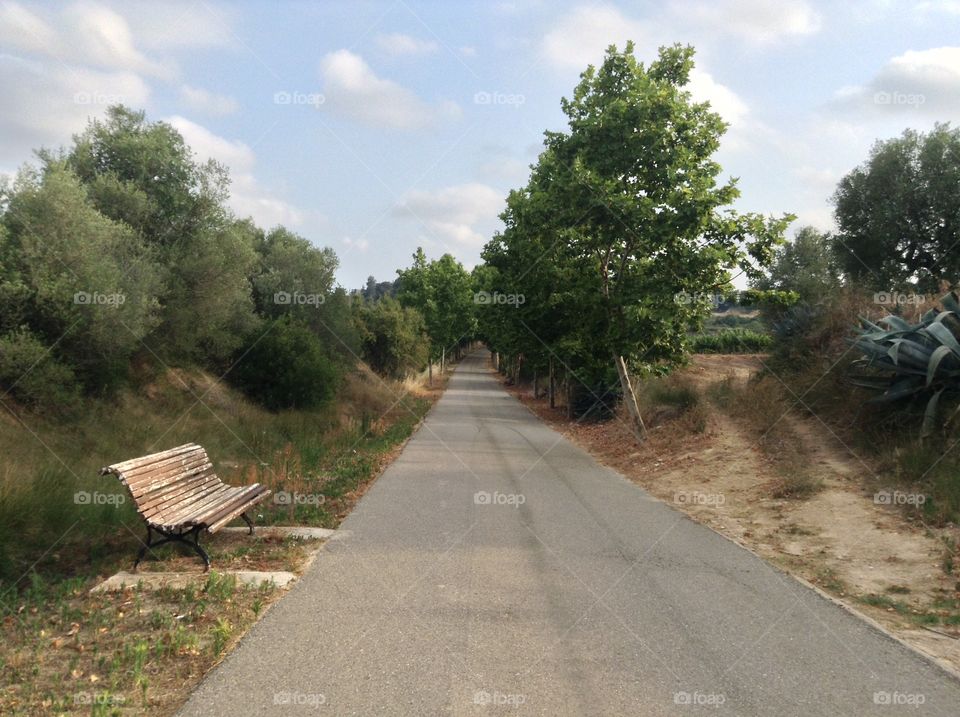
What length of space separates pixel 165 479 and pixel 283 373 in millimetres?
13921

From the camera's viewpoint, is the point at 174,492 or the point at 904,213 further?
the point at 904,213

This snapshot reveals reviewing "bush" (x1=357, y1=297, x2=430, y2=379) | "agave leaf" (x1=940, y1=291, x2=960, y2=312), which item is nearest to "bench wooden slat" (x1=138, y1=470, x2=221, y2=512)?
"agave leaf" (x1=940, y1=291, x2=960, y2=312)

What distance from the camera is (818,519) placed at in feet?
28.7

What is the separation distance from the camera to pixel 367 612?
17.3ft

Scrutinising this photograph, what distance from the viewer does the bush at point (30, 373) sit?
11852 mm

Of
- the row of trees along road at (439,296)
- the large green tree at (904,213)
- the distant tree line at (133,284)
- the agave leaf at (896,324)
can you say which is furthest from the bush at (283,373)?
the row of trees along road at (439,296)

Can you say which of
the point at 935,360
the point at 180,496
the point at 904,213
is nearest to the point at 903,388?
the point at 935,360

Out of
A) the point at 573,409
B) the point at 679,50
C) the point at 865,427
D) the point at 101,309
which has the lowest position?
the point at 573,409

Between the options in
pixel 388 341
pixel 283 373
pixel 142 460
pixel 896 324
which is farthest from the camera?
pixel 388 341

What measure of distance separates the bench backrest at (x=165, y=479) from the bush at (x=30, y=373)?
5768 millimetres

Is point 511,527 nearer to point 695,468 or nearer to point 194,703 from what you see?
point 194,703

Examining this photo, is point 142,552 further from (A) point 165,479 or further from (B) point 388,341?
(B) point 388,341

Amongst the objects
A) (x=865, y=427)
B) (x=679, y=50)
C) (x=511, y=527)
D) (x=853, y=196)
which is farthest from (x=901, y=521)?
(x=853, y=196)

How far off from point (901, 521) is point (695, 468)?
16.0 feet
